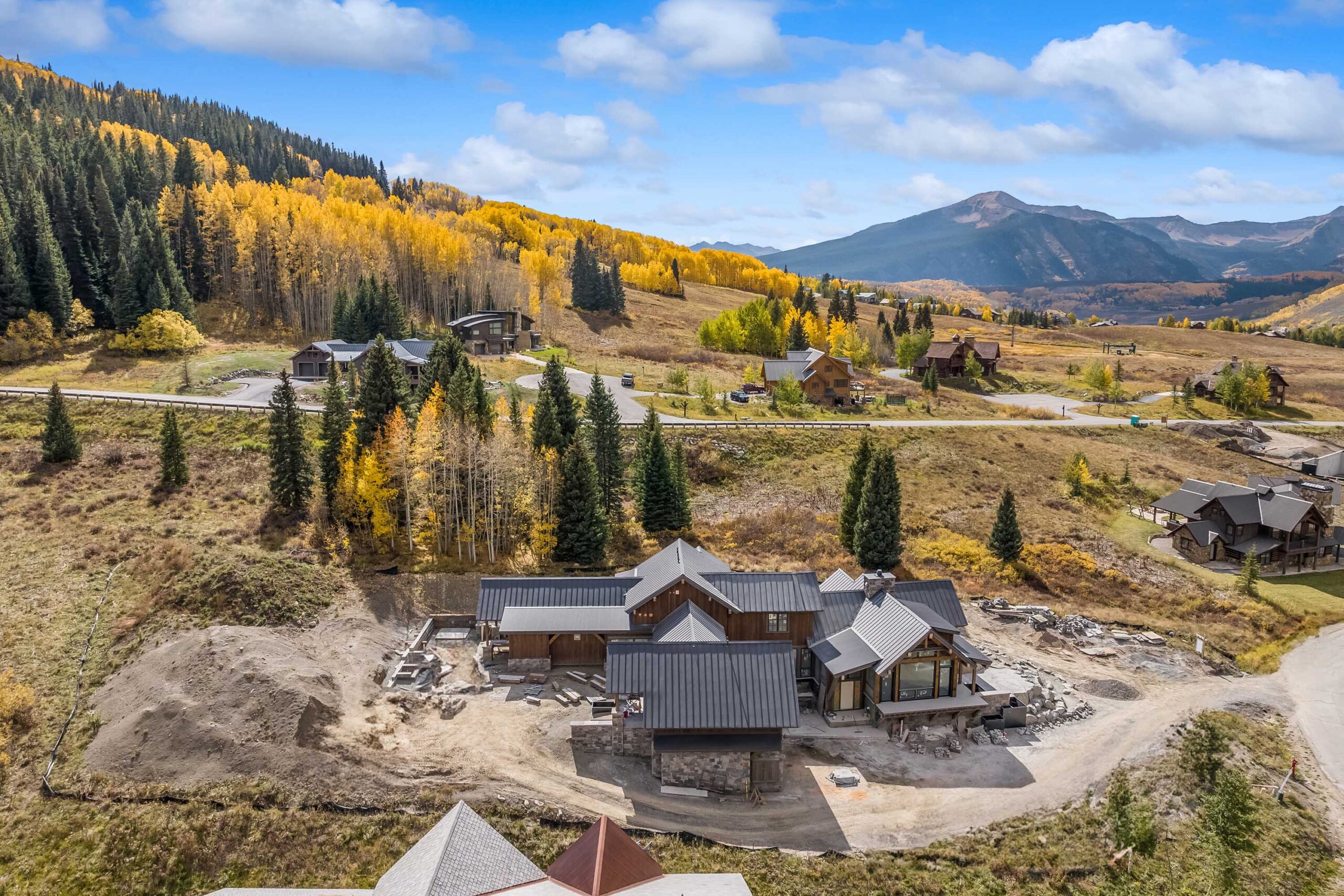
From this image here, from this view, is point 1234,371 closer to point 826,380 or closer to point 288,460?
point 826,380

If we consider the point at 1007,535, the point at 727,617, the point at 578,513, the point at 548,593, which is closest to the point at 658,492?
the point at 578,513

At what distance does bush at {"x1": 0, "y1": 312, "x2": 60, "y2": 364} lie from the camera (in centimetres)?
7631

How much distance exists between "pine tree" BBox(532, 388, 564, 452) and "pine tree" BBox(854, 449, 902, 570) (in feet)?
64.5

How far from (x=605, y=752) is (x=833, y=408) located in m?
60.5

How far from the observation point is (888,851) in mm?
25531

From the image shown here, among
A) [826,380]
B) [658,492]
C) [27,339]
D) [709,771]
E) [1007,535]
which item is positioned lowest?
[709,771]

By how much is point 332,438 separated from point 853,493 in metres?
33.5

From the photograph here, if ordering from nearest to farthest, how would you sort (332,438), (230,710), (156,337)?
(230,710) → (332,438) → (156,337)

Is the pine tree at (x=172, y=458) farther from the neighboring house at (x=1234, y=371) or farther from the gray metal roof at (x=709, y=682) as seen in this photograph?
the neighboring house at (x=1234, y=371)

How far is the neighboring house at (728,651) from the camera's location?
29.2 meters

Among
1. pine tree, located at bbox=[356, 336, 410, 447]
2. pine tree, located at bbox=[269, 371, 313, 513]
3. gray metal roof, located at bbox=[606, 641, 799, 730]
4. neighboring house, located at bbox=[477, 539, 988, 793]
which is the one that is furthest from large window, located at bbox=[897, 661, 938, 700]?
pine tree, located at bbox=[269, 371, 313, 513]

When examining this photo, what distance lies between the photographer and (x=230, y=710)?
97.6 ft

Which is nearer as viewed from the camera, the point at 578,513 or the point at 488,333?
the point at 578,513

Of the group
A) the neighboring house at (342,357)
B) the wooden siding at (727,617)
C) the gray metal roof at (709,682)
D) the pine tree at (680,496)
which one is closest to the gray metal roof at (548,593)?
the wooden siding at (727,617)
